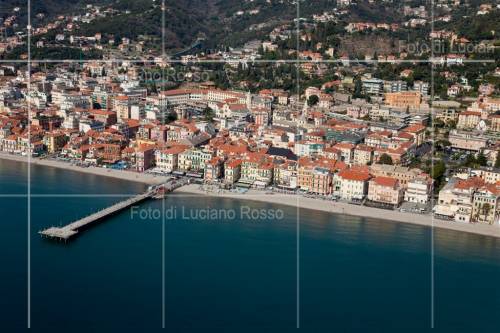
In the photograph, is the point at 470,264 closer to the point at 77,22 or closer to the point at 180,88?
the point at 180,88

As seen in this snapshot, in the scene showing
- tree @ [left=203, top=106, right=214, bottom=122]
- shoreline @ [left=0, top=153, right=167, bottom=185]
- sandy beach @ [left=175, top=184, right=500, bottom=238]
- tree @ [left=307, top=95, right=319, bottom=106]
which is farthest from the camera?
tree @ [left=307, top=95, right=319, bottom=106]

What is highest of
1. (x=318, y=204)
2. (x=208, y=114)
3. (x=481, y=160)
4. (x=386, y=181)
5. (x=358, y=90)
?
(x=358, y=90)

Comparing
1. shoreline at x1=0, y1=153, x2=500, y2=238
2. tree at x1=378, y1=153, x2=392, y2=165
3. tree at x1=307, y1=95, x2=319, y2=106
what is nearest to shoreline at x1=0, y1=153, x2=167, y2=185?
shoreline at x1=0, y1=153, x2=500, y2=238

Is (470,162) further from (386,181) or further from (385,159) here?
(386,181)

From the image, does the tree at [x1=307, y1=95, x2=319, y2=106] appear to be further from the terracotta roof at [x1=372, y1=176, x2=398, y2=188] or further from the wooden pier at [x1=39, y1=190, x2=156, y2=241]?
the wooden pier at [x1=39, y1=190, x2=156, y2=241]

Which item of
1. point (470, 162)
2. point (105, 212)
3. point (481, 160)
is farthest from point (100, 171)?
point (481, 160)

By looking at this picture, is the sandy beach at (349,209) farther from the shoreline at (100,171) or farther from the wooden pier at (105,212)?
→ the shoreline at (100,171)

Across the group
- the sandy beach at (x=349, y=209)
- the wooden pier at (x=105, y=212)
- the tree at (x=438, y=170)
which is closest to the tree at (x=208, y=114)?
the wooden pier at (x=105, y=212)
